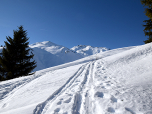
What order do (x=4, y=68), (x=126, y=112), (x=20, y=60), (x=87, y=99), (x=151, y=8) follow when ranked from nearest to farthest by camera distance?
(x=126, y=112), (x=87, y=99), (x=151, y=8), (x=4, y=68), (x=20, y=60)

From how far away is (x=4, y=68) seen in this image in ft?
30.9

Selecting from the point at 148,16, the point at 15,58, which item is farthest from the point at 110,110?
the point at 15,58

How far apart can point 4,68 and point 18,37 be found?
4.62 meters

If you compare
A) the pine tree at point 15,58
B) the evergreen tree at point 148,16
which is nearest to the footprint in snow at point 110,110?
the evergreen tree at point 148,16

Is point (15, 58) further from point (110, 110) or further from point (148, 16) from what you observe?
point (148, 16)

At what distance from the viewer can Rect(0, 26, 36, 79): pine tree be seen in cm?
936

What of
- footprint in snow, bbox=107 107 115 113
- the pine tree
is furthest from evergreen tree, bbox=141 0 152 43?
the pine tree

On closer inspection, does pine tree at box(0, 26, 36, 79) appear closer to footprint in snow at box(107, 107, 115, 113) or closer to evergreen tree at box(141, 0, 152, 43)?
footprint in snow at box(107, 107, 115, 113)

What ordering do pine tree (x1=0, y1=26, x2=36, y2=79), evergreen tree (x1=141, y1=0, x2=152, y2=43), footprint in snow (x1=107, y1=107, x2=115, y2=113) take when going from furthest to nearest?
1. pine tree (x1=0, y1=26, x2=36, y2=79)
2. evergreen tree (x1=141, y1=0, x2=152, y2=43)
3. footprint in snow (x1=107, y1=107, x2=115, y2=113)

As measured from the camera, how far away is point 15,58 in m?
9.95

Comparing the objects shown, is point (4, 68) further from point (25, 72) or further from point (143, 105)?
point (143, 105)

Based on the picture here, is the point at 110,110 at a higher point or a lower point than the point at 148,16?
lower

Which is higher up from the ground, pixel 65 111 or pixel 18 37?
pixel 18 37

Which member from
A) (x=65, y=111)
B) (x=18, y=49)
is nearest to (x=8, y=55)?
(x=18, y=49)
